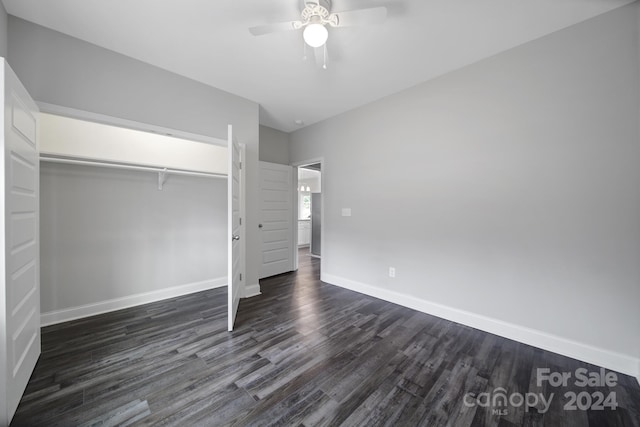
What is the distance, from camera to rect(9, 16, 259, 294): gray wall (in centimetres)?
199

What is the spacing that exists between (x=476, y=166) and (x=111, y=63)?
3.87 m

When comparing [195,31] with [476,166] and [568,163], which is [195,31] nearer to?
[476,166]

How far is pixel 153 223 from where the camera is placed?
3084mm

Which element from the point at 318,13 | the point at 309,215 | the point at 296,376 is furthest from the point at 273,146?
the point at 309,215

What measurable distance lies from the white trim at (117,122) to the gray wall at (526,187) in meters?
2.30

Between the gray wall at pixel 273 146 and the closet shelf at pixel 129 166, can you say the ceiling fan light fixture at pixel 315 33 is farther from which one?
the gray wall at pixel 273 146

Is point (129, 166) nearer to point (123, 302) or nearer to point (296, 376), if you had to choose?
point (123, 302)

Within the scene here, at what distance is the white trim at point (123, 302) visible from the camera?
7.97ft

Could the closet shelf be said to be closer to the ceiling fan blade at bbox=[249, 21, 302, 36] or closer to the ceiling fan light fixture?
the ceiling fan blade at bbox=[249, 21, 302, 36]

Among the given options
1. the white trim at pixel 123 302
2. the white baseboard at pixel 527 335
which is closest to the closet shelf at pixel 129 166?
the white trim at pixel 123 302

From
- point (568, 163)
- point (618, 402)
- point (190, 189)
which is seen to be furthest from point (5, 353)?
point (568, 163)

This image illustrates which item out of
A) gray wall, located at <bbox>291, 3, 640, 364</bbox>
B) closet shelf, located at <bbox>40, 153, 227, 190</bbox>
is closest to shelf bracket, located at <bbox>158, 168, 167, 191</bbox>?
closet shelf, located at <bbox>40, 153, 227, 190</bbox>

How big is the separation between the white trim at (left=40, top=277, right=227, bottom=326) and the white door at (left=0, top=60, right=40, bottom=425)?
77cm

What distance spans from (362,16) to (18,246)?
270 centimetres
